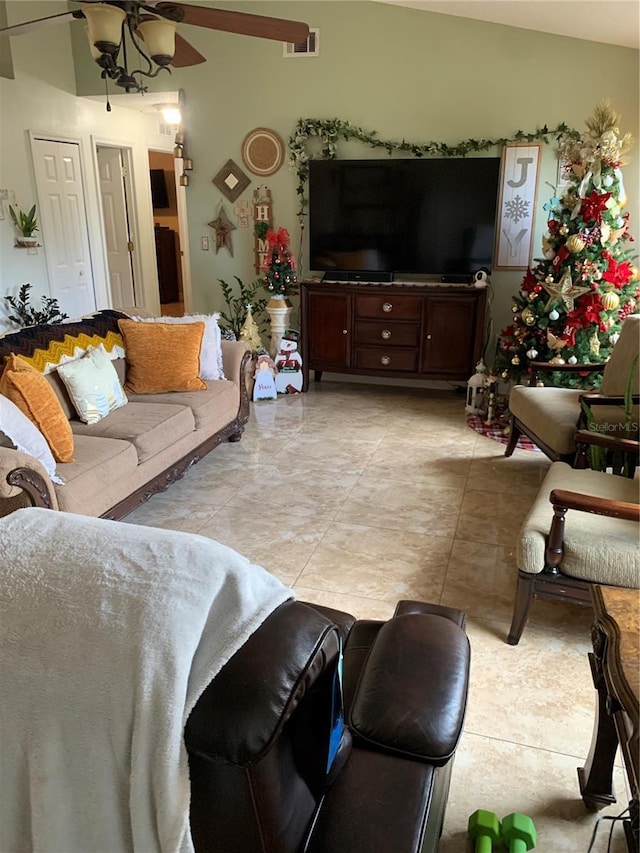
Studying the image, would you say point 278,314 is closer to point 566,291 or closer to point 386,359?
point 386,359

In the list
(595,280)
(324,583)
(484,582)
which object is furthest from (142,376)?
(595,280)

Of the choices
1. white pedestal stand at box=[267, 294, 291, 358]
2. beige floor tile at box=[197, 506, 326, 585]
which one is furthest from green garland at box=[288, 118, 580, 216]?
beige floor tile at box=[197, 506, 326, 585]

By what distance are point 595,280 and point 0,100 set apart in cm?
488

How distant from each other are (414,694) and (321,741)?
8.8 inches

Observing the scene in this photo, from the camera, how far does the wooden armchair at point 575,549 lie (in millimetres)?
2053

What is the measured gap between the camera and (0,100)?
5188mm

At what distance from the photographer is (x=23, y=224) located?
538 cm

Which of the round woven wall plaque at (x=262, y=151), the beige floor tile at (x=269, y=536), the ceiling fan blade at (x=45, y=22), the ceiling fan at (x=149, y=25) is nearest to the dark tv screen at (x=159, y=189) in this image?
the round woven wall plaque at (x=262, y=151)

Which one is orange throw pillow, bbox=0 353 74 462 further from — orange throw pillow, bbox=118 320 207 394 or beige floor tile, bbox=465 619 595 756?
beige floor tile, bbox=465 619 595 756

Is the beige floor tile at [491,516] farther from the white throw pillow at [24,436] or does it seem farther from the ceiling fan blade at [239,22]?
the ceiling fan blade at [239,22]

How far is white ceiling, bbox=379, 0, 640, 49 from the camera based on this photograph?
389cm

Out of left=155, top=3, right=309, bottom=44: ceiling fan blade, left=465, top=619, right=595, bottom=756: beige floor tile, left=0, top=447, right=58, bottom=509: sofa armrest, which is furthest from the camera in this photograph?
left=155, top=3, right=309, bottom=44: ceiling fan blade

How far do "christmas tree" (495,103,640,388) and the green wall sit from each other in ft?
2.51

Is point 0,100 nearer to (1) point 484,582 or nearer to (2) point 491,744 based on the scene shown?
(1) point 484,582
